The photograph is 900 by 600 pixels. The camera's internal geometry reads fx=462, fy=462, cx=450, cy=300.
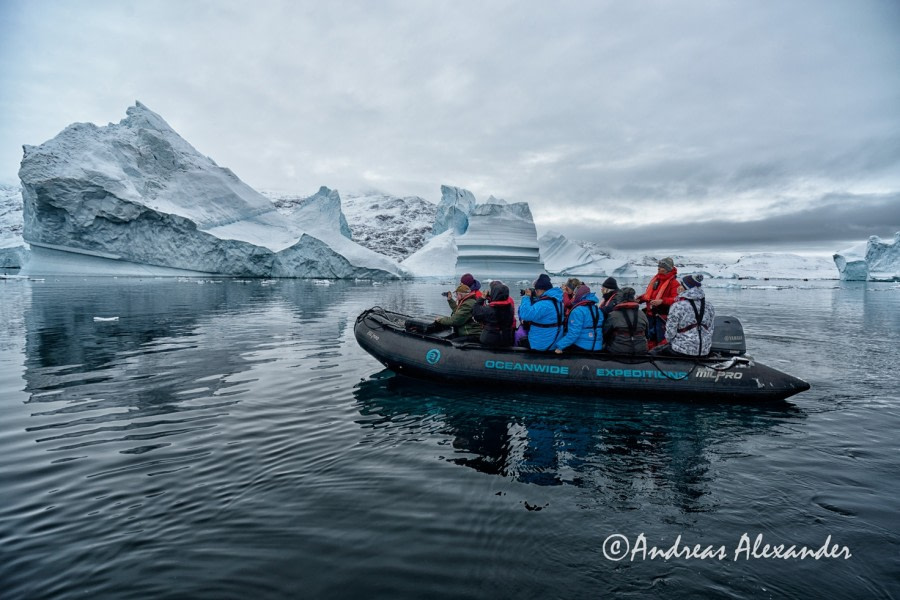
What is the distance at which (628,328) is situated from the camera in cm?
668

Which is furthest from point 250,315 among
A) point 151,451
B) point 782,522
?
point 782,522

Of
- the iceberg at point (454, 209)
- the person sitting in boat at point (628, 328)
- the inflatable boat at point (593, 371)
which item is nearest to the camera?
the inflatable boat at point (593, 371)

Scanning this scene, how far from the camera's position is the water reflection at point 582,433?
4.13m

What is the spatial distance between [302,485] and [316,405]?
2256 mm

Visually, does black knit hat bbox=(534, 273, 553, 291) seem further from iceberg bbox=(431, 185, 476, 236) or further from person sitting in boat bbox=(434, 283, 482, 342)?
iceberg bbox=(431, 185, 476, 236)

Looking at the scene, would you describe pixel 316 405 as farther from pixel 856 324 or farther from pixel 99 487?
pixel 856 324

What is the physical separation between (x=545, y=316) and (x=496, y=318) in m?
0.77

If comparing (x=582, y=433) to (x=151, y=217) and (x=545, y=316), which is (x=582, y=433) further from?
(x=151, y=217)

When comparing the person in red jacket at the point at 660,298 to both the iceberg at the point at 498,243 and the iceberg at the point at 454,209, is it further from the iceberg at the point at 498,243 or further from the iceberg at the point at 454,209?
the iceberg at the point at 454,209

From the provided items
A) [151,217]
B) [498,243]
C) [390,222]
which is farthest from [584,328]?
[390,222]

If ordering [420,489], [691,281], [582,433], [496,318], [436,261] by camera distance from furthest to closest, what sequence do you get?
[436,261] → [496,318] → [691,281] → [582,433] → [420,489]

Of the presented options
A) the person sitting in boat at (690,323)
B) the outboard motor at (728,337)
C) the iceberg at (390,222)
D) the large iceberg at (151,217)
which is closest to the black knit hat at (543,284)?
the person sitting in boat at (690,323)

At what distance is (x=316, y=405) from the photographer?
20.0 feet

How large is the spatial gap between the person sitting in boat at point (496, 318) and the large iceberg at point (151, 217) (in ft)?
131
